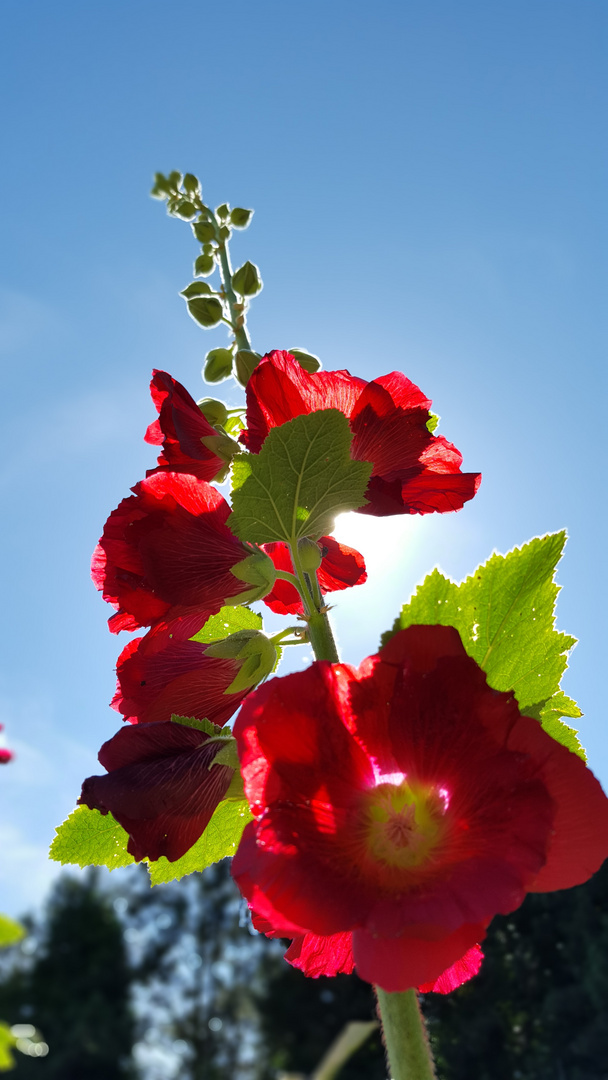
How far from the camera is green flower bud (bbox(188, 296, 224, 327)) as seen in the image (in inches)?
28.1

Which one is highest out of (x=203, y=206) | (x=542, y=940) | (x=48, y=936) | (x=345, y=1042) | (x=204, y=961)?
(x=48, y=936)

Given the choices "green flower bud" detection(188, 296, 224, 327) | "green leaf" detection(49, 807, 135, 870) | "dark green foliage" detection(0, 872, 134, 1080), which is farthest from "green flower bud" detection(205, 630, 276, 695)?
"dark green foliage" detection(0, 872, 134, 1080)

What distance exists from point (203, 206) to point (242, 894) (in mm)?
738

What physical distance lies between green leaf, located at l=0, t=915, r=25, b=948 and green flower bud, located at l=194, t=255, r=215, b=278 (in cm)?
66

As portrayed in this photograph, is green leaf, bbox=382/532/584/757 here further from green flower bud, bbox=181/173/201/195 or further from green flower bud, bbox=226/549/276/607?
green flower bud, bbox=181/173/201/195

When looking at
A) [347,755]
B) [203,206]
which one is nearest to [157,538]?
[347,755]

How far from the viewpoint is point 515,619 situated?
1.53 feet

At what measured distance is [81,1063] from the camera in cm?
1572

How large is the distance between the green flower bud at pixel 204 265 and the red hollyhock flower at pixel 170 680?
17.8 inches

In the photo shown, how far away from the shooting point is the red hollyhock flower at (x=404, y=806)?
306 millimetres

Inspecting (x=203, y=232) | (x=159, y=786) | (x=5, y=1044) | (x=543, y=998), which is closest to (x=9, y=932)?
(x=5, y=1044)

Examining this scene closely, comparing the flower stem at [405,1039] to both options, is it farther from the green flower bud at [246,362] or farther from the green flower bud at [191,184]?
the green flower bud at [191,184]

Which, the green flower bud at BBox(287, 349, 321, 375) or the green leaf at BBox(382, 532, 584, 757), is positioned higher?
the green flower bud at BBox(287, 349, 321, 375)

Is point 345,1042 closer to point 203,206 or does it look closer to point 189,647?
point 189,647
